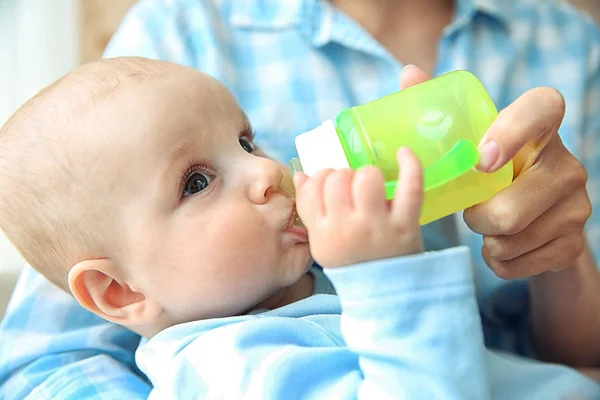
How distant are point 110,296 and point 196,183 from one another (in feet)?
0.57

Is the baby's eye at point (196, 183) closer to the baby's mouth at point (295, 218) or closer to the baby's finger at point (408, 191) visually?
the baby's mouth at point (295, 218)

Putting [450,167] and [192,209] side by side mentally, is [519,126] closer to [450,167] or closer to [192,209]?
[450,167]

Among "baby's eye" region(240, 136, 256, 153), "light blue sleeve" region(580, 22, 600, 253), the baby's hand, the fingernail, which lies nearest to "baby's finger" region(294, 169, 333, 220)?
the baby's hand

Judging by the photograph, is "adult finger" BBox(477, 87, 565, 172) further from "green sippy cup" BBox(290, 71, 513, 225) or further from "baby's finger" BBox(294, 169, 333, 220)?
"baby's finger" BBox(294, 169, 333, 220)

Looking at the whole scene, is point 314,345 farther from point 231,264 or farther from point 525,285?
point 525,285

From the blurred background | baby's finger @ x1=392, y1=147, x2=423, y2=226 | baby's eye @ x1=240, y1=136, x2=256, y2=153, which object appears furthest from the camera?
the blurred background

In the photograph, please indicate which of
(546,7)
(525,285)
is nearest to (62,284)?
(525,285)

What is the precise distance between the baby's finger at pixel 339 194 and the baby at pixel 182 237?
0.04 meters

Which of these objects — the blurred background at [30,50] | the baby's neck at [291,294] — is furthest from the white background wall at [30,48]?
the baby's neck at [291,294]

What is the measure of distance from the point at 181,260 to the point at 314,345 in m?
0.18

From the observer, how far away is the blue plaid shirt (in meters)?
1.12

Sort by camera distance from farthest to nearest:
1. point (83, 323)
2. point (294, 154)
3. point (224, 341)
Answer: point (294, 154)
point (83, 323)
point (224, 341)

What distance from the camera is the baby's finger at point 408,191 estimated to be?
593 mm

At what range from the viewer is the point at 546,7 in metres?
1.32
